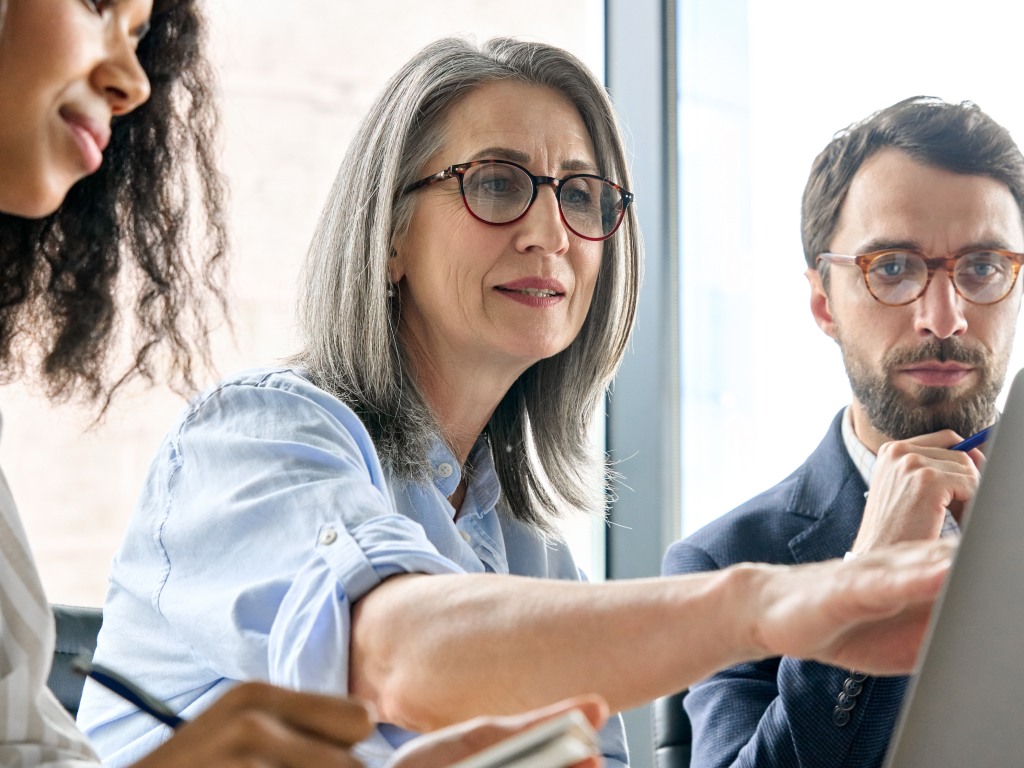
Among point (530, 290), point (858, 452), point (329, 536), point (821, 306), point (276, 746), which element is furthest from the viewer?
point (821, 306)

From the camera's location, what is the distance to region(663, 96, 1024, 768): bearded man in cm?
175

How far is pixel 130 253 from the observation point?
1.25m

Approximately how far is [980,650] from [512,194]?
115 cm

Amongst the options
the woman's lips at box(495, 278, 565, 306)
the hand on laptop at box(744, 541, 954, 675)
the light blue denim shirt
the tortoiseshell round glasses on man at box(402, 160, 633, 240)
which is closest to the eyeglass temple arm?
the tortoiseshell round glasses on man at box(402, 160, 633, 240)

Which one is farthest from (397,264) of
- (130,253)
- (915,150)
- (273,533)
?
(915,150)

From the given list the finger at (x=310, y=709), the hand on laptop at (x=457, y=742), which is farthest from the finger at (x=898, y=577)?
the finger at (x=310, y=709)

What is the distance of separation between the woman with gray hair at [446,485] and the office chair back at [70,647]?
0.15 meters

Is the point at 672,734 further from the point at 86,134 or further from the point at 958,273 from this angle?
Answer: the point at 86,134

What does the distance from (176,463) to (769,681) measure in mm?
964

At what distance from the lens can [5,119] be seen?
2.77ft

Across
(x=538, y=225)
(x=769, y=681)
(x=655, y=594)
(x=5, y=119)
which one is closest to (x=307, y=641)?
(x=655, y=594)

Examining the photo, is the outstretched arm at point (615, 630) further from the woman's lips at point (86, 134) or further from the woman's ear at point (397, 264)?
the woman's ear at point (397, 264)

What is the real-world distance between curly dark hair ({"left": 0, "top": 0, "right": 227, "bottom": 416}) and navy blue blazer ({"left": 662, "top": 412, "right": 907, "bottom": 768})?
917mm

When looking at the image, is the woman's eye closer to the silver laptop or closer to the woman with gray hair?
the woman with gray hair
